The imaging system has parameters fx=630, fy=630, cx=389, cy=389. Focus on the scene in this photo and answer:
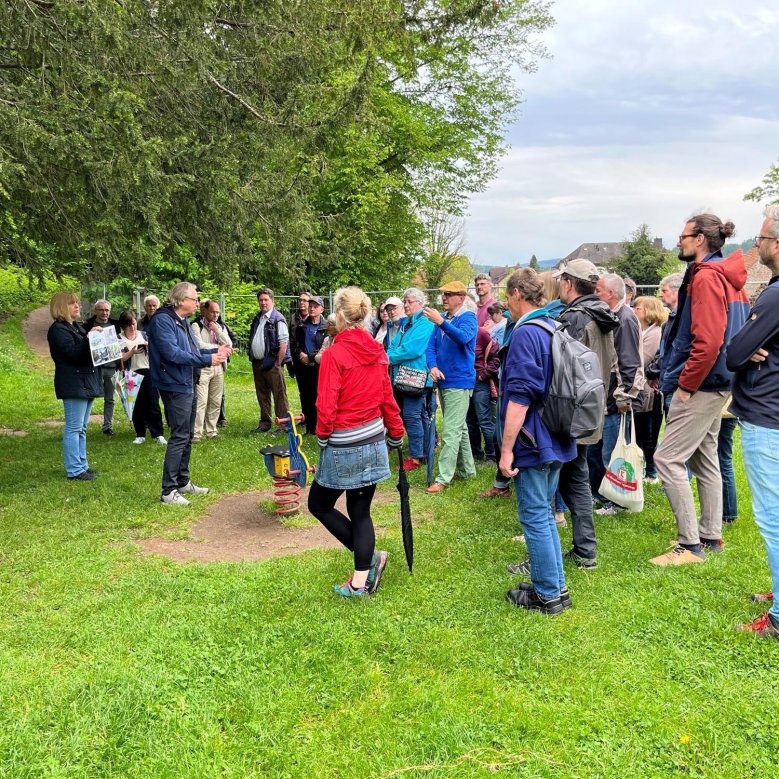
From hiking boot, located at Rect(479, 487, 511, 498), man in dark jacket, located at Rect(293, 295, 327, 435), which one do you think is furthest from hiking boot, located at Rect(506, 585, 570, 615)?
man in dark jacket, located at Rect(293, 295, 327, 435)

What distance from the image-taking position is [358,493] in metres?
4.17

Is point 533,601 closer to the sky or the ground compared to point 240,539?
closer to the sky

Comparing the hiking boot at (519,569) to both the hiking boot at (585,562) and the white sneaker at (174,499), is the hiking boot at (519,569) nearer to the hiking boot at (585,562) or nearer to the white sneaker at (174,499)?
the hiking boot at (585,562)

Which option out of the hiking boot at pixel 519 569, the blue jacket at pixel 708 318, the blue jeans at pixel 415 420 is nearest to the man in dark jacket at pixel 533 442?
the hiking boot at pixel 519 569

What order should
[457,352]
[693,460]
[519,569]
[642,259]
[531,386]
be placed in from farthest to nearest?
[642,259]
[457,352]
[693,460]
[519,569]
[531,386]

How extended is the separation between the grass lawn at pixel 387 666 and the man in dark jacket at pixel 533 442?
24 cm

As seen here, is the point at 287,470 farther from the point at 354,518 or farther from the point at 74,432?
the point at 74,432

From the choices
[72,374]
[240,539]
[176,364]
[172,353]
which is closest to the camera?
[240,539]

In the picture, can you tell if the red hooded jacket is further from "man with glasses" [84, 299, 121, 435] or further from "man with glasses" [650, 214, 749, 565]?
"man with glasses" [84, 299, 121, 435]

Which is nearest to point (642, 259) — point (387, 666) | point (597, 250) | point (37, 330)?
point (37, 330)

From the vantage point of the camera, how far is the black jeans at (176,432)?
21.0 ft

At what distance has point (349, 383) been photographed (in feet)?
Answer: 13.3

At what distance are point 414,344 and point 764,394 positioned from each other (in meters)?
4.36

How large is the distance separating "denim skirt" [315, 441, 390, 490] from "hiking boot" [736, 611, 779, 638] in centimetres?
226
